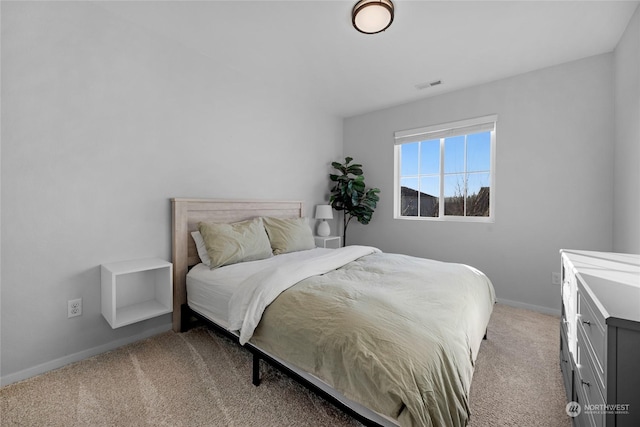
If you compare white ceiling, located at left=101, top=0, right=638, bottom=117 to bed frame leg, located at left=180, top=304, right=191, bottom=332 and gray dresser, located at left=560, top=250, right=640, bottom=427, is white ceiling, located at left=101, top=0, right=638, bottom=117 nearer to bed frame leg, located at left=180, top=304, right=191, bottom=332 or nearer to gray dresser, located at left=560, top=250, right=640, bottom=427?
gray dresser, located at left=560, top=250, right=640, bottom=427

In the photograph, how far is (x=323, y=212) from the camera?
384 cm

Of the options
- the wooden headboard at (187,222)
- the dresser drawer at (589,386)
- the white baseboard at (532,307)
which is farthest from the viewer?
the white baseboard at (532,307)

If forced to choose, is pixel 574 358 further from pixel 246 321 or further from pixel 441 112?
pixel 441 112

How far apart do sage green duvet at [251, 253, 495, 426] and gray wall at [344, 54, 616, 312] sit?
1500mm

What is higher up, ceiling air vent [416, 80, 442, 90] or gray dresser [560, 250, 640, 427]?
ceiling air vent [416, 80, 442, 90]

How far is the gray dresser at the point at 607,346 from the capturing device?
0.71 meters

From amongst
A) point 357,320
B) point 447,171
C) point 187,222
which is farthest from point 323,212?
point 357,320

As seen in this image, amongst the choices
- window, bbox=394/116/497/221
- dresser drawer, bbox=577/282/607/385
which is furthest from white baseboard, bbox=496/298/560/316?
dresser drawer, bbox=577/282/607/385

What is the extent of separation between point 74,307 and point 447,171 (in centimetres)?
404

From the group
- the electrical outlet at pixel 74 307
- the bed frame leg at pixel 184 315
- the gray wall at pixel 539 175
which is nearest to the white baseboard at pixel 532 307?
the gray wall at pixel 539 175

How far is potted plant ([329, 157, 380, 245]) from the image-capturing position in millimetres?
3947

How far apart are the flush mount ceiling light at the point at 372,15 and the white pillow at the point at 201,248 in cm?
221

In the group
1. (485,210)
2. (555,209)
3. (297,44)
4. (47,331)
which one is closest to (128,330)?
(47,331)

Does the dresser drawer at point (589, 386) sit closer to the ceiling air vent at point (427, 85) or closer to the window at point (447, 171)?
the window at point (447, 171)
